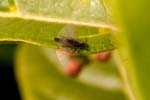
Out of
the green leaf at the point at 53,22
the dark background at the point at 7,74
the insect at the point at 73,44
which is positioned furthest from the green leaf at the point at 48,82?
the green leaf at the point at 53,22

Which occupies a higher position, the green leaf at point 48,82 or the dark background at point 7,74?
the green leaf at point 48,82

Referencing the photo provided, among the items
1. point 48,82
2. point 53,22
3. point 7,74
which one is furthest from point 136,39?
point 7,74

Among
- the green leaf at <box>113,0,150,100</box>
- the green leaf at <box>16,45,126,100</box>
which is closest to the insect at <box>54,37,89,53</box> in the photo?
the green leaf at <box>113,0,150,100</box>

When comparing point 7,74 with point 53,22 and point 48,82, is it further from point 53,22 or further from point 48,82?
point 53,22

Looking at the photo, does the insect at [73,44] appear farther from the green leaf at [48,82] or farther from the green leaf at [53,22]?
the green leaf at [48,82]

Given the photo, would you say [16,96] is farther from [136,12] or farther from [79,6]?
[136,12]

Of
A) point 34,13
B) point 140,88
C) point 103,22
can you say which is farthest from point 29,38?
point 140,88

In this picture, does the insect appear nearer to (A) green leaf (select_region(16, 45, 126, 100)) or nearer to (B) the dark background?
(A) green leaf (select_region(16, 45, 126, 100))
